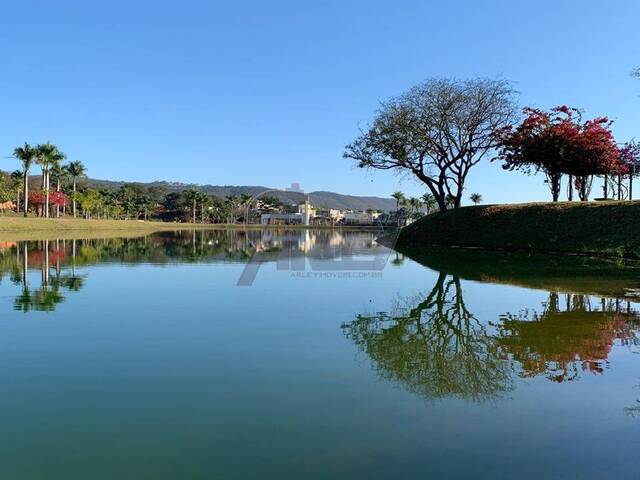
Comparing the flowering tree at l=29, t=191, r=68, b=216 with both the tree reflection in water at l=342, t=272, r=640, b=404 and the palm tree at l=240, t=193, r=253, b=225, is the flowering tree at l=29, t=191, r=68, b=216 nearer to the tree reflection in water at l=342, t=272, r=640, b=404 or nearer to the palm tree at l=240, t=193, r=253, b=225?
the palm tree at l=240, t=193, r=253, b=225

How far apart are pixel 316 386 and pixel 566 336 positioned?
483 cm

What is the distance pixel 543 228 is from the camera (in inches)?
1205

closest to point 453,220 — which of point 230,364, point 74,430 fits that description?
point 230,364

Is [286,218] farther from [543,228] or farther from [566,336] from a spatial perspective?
[566,336]

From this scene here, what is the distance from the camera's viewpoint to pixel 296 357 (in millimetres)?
7078

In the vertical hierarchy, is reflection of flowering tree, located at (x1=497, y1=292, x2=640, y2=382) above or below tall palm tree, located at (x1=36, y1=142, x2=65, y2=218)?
below

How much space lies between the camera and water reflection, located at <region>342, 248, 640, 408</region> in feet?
20.4

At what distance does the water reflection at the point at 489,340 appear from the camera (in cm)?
621

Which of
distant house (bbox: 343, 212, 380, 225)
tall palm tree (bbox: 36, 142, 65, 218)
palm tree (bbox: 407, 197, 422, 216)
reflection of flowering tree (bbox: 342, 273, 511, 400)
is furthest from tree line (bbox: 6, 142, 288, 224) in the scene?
reflection of flowering tree (bbox: 342, 273, 511, 400)

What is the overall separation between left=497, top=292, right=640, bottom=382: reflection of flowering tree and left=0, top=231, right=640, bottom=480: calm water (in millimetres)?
47

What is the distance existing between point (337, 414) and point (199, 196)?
14650 centimetres

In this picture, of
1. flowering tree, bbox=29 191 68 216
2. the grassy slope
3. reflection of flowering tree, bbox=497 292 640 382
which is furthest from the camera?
flowering tree, bbox=29 191 68 216

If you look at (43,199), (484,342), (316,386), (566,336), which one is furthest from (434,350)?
(43,199)

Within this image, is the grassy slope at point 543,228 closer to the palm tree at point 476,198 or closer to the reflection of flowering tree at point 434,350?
the reflection of flowering tree at point 434,350
